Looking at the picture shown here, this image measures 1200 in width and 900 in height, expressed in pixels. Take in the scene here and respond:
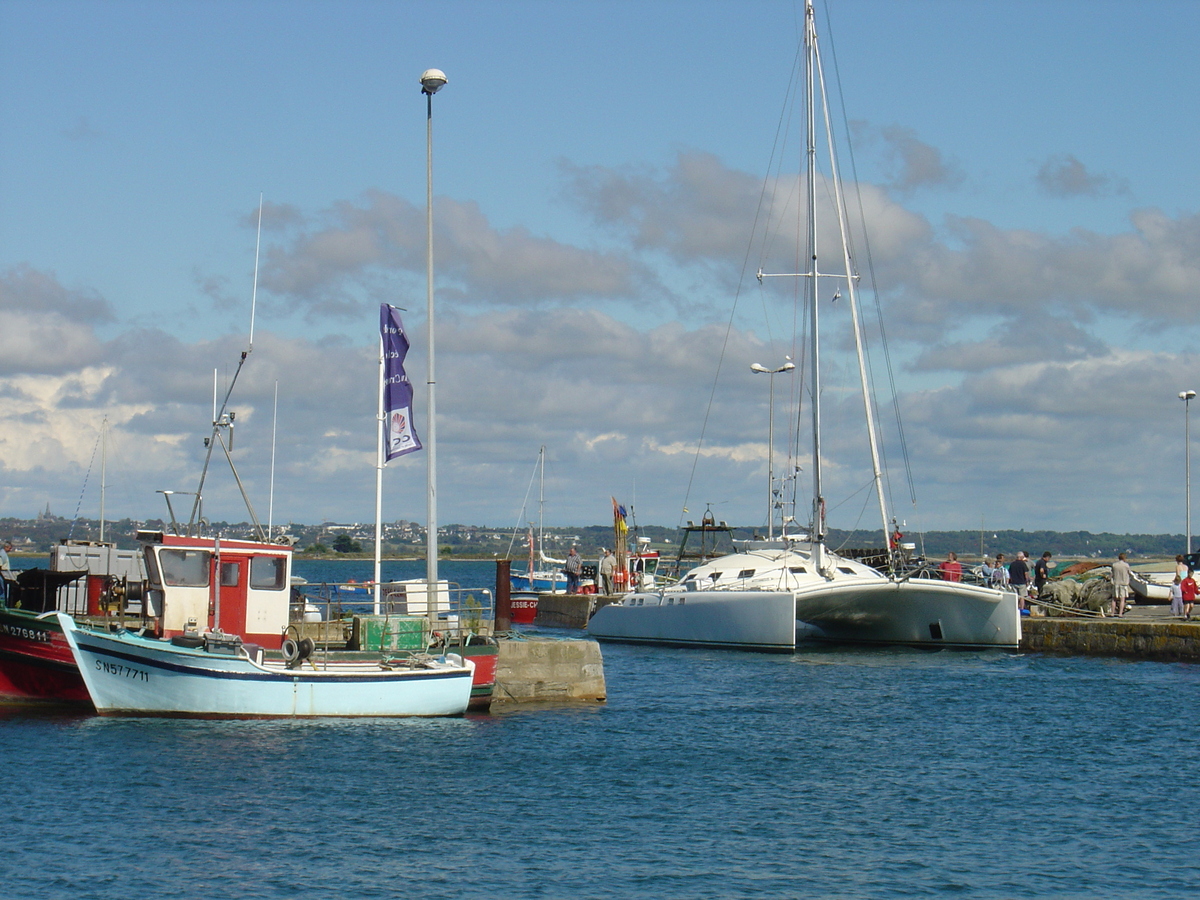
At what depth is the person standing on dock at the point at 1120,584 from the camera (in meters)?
34.9

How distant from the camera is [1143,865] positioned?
15.1 metres

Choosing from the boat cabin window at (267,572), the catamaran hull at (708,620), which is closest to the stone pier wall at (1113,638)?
the catamaran hull at (708,620)

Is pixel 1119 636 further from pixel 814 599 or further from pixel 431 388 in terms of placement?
pixel 431 388

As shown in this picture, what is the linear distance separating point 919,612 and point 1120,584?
18.0ft

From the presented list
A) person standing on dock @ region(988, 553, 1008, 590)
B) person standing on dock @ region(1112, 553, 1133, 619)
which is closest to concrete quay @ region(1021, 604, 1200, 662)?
person standing on dock @ region(1112, 553, 1133, 619)

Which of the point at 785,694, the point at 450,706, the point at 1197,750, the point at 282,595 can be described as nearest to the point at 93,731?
the point at 282,595

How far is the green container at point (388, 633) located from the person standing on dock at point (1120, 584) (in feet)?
65.9

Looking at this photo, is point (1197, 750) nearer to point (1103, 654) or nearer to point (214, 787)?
point (1103, 654)

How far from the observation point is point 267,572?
950 inches

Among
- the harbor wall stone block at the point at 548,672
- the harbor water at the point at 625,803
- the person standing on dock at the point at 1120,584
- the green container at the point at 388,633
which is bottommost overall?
the harbor water at the point at 625,803

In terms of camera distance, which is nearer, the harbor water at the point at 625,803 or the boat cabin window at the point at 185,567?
the harbor water at the point at 625,803

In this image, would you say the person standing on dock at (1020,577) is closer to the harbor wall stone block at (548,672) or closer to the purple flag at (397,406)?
the harbor wall stone block at (548,672)

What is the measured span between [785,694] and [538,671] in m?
6.34

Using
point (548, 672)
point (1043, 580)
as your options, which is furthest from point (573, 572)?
point (548, 672)
